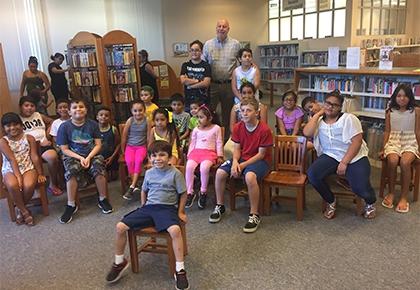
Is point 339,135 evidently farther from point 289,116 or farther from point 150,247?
point 150,247

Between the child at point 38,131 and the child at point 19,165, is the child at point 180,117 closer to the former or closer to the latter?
the child at point 38,131

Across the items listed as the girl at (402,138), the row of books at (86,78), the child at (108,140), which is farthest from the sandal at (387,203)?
the row of books at (86,78)

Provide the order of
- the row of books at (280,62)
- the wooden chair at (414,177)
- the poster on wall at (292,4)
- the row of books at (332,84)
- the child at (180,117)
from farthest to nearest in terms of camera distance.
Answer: the row of books at (280,62), the poster on wall at (292,4), the row of books at (332,84), the child at (180,117), the wooden chair at (414,177)

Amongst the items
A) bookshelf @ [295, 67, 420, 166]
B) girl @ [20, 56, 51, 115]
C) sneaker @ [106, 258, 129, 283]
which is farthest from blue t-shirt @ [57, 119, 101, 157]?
girl @ [20, 56, 51, 115]

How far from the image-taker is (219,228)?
10.1 feet

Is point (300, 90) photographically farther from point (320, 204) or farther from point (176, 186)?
point (176, 186)

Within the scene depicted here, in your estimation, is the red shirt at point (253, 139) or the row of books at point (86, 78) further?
the row of books at point (86, 78)

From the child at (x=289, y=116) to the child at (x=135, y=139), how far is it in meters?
1.45

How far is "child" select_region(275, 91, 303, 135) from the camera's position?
13.0ft

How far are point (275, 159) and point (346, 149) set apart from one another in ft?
2.05

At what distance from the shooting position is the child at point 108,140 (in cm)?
398

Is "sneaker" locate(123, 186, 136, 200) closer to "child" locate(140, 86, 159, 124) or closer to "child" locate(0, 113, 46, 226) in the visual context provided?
"child" locate(0, 113, 46, 226)

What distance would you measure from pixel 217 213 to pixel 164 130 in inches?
41.5

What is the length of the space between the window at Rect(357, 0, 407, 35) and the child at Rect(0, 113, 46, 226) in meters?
8.18
